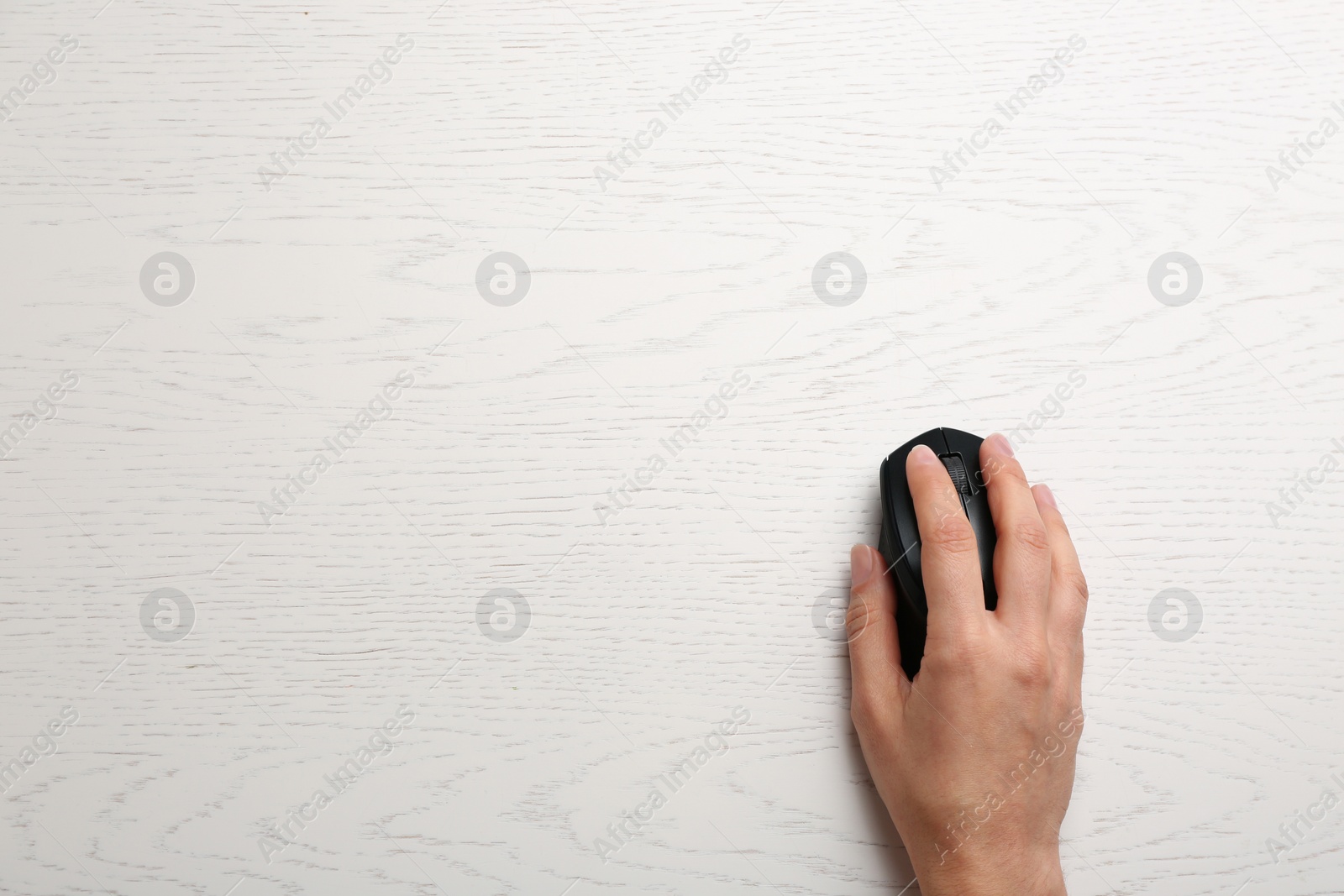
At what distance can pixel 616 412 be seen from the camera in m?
0.79

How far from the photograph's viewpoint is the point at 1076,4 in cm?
84

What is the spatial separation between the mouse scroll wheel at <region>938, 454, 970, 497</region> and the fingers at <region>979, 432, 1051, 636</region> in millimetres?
27

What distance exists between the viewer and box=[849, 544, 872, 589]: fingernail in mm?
744

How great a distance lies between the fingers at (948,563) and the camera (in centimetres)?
68

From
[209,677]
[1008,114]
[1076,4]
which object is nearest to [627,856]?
[209,677]

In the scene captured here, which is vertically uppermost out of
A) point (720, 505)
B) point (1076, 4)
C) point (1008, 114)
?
point (1076, 4)

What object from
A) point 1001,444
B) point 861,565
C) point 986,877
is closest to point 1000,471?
point 1001,444

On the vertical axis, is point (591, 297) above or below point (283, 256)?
above

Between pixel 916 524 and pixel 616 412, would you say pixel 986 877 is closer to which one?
pixel 916 524

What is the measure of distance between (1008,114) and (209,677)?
3.16 feet

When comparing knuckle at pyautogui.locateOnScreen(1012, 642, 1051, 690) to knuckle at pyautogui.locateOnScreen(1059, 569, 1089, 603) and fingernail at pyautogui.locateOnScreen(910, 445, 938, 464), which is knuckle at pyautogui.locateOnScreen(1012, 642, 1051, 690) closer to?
knuckle at pyautogui.locateOnScreen(1059, 569, 1089, 603)

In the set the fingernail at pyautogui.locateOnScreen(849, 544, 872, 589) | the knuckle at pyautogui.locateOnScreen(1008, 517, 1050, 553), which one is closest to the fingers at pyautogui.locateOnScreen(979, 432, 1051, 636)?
the knuckle at pyautogui.locateOnScreen(1008, 517, 1050, 553)

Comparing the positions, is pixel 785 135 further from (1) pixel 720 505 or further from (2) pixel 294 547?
(2) pixel 294 547

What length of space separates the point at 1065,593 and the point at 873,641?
183 mm
